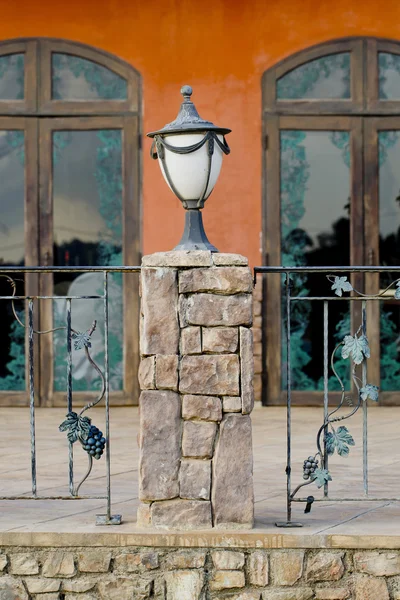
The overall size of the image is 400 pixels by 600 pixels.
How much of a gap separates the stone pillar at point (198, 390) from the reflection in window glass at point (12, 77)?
4320 millimetres

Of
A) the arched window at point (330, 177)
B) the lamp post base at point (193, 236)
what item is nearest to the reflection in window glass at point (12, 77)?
the arched window at point (330, 177)

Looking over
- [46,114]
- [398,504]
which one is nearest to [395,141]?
[46,114]

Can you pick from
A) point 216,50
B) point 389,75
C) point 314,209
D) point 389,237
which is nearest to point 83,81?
point 216,50

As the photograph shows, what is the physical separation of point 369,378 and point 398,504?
341 cm

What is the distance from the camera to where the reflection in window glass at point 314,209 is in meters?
7.91

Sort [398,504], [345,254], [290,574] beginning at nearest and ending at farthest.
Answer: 1. [290,574]
2. [398,504]
3. [345,254]

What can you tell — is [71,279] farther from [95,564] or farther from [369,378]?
[95,564]

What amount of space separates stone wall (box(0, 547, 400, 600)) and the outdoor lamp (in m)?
1.20

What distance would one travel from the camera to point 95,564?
400 cm

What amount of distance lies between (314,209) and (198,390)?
4.09 meters

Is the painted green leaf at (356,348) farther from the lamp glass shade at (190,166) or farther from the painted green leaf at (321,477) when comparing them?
the lamp glass shade at (190,166)

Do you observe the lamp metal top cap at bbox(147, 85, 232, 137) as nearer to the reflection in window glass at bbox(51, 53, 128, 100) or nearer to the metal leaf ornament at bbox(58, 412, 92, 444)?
the metal leaf ornament at bbox(58, 412, 92, 444)

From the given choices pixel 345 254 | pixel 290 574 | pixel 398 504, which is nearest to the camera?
pixel 290 574

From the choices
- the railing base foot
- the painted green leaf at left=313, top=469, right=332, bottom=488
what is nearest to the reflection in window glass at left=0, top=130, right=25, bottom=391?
the railing base foot
